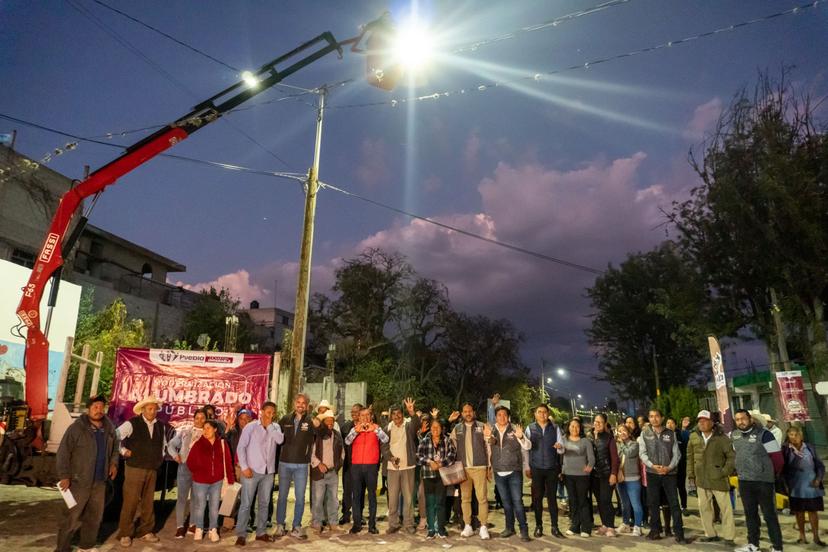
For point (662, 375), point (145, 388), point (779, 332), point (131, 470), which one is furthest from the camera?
point (662, 375)

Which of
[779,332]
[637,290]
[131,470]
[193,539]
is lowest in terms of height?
[193,539]

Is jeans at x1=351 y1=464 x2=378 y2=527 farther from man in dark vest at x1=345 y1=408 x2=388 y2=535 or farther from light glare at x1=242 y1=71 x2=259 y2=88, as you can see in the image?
light glare at x1=242 y1=71 x2=259 y2=88

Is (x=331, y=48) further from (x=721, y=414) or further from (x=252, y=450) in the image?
(x=721, y=414)

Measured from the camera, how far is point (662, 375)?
3616 centimetres

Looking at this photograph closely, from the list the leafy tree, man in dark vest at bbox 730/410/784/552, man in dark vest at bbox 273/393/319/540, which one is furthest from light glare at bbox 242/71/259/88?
the leafy tree

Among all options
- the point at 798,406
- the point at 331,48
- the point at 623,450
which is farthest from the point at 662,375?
the point at 331,48

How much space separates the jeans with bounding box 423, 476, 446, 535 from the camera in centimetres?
769

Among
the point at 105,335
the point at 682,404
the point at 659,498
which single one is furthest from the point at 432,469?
the point at 682,404

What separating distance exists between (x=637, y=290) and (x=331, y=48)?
32509mm

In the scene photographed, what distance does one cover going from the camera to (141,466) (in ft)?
23.2

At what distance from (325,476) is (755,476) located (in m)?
6.13

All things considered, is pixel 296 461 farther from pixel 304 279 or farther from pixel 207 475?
pixel 304 279

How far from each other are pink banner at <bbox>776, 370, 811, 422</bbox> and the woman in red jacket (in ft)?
48.6

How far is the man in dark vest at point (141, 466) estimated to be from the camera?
23.0 ft
